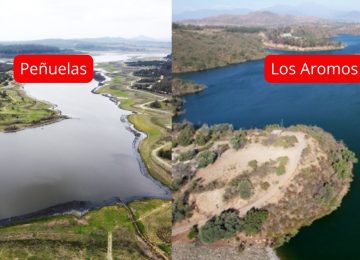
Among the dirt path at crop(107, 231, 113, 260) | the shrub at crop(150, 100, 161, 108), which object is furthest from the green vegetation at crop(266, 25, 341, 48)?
the dirt path at crop(107, 231, 113, 260)

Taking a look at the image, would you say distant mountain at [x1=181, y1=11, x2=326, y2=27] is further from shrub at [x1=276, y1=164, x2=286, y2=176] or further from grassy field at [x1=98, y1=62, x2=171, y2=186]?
grassy field at [x1=98, y1=62, x2=171, y2=186]

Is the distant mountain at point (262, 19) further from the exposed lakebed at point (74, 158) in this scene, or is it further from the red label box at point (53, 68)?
the red label box at point (53, 68)

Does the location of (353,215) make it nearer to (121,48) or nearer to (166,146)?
(166,146)

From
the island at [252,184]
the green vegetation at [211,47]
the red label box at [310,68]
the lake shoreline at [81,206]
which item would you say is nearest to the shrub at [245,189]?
the island at [252,184]

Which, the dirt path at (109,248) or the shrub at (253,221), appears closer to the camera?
the dirt path at (109,248)

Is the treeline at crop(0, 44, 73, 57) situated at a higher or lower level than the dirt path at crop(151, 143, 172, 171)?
higher

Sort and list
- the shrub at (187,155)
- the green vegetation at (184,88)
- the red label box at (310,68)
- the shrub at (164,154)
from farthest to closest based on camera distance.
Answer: the green vegetation at (184,88), the shrub at (187,155), the shrub at (164,154), the red label box at (310,68)

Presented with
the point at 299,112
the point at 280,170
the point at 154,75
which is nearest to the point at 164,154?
the point at 154,75
